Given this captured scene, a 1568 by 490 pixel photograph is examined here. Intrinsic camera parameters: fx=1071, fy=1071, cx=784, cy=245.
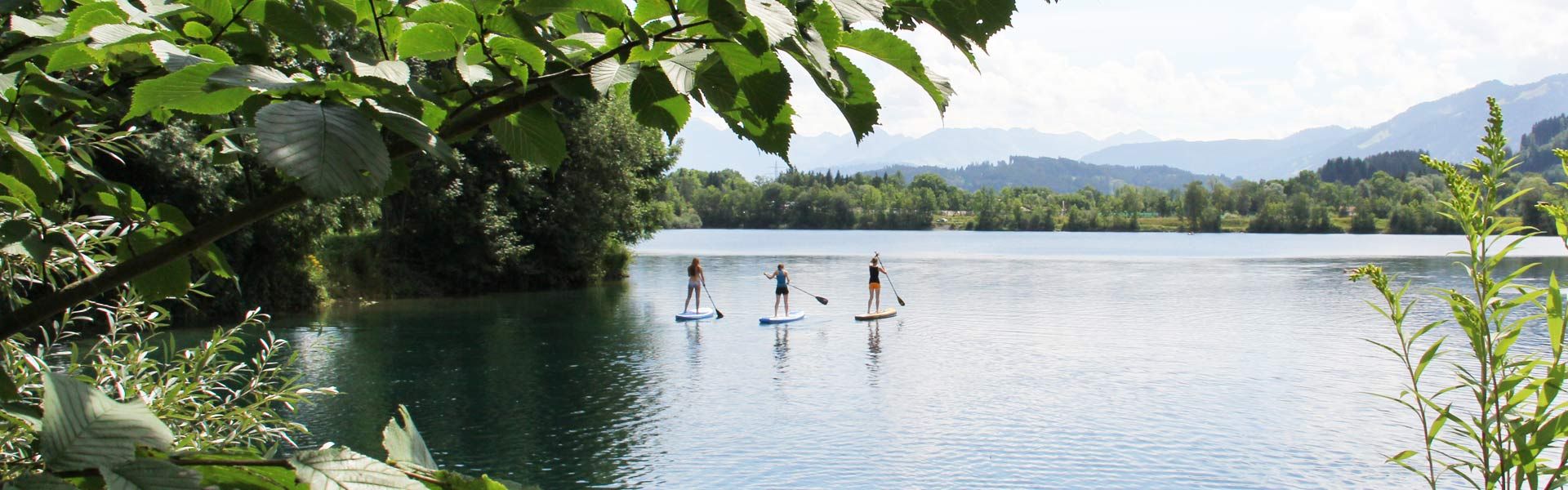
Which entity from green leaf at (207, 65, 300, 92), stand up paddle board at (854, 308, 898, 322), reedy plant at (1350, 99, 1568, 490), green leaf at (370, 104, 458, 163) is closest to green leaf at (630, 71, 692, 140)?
green leaf at (370, 104, 458, 163)

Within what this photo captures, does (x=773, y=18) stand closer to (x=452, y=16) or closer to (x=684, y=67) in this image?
(x=684, y=67)

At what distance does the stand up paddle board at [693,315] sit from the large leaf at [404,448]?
86.6ft

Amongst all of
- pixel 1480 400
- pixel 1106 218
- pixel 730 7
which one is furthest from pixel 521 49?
pixel 1106 218

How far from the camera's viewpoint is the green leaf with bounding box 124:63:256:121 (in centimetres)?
93

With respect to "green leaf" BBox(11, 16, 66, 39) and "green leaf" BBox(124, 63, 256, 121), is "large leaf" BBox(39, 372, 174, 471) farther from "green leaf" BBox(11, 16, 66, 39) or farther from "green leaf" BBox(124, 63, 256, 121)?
"green leaf" BBox(11, 16, 66, 39)

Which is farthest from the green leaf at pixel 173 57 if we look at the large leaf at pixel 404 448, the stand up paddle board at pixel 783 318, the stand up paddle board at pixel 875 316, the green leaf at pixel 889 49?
the stand up paddle board at pixel 875 316

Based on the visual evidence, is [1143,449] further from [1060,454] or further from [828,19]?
[828,19]

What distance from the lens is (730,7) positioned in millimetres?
943

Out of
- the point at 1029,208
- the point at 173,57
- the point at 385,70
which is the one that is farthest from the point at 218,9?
the point at 1029,208

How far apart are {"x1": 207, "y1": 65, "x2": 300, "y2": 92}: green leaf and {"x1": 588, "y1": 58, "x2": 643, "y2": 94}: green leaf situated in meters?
0.26

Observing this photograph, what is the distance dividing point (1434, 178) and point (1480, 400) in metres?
214

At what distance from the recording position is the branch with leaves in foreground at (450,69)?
900 mm

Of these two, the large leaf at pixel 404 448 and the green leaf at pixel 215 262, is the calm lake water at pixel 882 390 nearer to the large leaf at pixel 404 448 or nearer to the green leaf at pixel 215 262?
the green leaf at pixel 215 262

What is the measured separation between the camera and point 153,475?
749 mm
